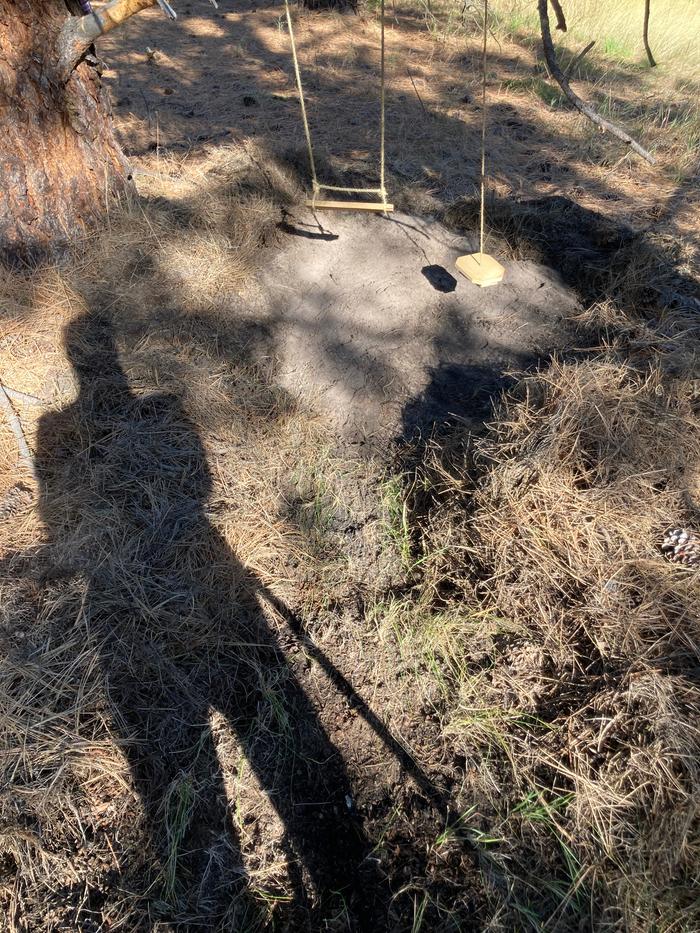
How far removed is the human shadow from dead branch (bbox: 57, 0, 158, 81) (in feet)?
5.02

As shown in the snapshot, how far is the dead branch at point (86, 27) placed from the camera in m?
2.49

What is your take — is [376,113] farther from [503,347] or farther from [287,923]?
[287,923]

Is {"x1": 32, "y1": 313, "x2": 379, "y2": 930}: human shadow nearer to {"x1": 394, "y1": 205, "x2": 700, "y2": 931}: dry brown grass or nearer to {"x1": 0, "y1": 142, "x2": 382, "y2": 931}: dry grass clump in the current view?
{"x1": 0, "y1": 142, "x2": 382, "y2": 931}: dry grass clump

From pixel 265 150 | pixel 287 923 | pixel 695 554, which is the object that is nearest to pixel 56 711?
pixel 287 923

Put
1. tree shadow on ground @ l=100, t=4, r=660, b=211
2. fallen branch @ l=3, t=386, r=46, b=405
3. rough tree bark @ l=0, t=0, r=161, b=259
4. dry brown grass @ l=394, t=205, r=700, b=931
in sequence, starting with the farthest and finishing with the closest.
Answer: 1. tree shadow on ground @ l=100, t=4, r=660, b=211
2. rough tree bark @ l=0, t=0, r=161, b=259
3. fallen branch @ l=3, t=386, r=46, b=405
4. dry brown grass @ l=394, t=205, r=700, b=931

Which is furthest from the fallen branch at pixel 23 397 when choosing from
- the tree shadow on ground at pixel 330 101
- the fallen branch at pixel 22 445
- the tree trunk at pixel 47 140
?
the tree shadow on ground at pixel 330 101

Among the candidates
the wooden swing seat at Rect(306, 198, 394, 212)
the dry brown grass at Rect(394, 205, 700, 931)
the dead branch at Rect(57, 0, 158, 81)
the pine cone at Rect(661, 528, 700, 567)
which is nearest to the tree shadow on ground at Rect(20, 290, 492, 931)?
the dry brown grass at Rect(394, 205, 700, 931)

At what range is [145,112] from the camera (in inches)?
199

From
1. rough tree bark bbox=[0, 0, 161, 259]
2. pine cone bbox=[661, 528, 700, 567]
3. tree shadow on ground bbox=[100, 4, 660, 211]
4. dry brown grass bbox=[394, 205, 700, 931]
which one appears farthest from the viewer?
tree shadow on ground bbox=[100, 4, 660, 211]

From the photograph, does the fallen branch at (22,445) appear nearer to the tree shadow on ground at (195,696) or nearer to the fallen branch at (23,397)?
the tree shadow on ground at (195,696)

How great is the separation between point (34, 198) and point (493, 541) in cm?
284

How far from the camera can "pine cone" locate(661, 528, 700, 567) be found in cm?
193

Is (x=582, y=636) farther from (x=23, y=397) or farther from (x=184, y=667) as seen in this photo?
(x=23, y=397)

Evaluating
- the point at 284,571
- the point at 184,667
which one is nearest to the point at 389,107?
the point at 284,571
